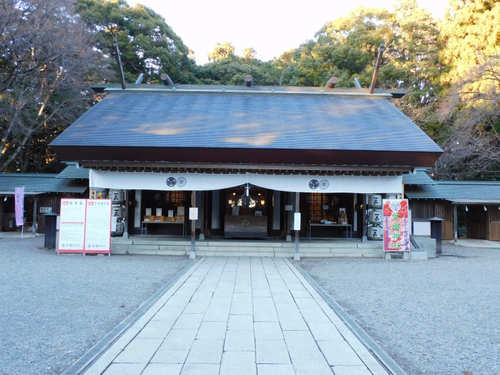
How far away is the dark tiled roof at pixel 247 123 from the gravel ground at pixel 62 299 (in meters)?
3.25

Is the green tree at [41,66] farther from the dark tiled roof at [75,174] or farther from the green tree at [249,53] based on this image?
the green tree at [249,53]

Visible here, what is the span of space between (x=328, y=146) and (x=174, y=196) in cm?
621

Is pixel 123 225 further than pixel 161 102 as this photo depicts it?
No

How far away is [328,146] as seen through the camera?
32.1 feet

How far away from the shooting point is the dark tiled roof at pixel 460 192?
47.9ft

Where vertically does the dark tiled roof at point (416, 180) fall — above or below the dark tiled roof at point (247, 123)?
below

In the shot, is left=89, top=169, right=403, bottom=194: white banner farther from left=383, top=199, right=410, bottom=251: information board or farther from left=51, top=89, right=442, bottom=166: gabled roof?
left=51, top=89, right=442, bottom=166: gabled roof

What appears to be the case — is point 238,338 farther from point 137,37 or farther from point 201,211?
point 137,37

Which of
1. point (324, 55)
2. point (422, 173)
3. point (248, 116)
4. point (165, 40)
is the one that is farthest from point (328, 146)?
point (165, 40)

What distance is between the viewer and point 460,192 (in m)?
15.2

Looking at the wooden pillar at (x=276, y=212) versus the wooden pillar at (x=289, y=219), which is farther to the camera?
the wooden pillar at (x=276, y=212)

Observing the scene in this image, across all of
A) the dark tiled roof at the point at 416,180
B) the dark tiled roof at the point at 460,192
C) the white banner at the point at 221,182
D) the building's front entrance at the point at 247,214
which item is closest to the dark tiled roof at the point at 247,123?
→ the white banner at the point at 221,182

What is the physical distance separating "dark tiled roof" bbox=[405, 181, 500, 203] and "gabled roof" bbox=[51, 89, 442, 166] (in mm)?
4207

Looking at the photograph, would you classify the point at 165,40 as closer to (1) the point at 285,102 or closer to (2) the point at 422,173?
(1) the point at 285,102
